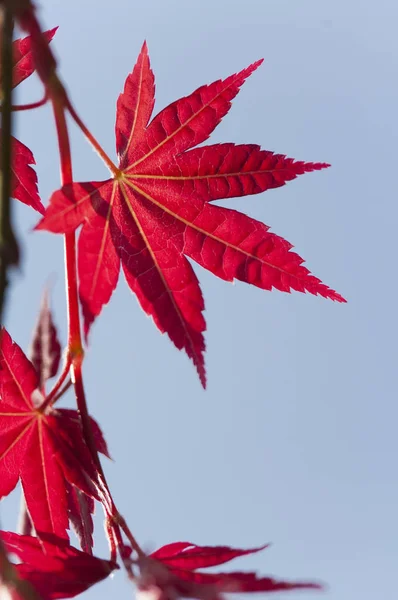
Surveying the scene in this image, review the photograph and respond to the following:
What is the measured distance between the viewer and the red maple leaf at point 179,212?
95 cm

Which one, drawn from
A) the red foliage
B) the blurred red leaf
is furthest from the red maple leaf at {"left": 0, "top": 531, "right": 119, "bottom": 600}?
the blurred red leaf

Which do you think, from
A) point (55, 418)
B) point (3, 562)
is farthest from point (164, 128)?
point (3, 562)

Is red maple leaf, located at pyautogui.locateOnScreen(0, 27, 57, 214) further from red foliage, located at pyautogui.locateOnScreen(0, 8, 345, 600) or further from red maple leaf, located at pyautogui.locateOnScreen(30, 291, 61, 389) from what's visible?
red maple leaf, located at pyautogui.locateOnScreen(30, 291, 61, 389)

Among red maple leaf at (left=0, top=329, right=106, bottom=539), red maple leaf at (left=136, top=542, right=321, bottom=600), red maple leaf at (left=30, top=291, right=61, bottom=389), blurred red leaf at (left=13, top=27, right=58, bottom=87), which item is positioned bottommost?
red maple leaf at (left=136, top=542, right=321, bottom=600)

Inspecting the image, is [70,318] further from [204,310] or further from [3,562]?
[3,562]

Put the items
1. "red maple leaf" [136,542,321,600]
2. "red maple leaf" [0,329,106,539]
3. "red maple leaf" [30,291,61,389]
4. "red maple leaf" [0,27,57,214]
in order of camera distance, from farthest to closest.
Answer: "red maple leaf" [0,27,57,214] → "red maple leaf" [0,329,106,539] → "red maple leaf" [30,291,61,389] → "red maple leaf" [136,542,321,600]

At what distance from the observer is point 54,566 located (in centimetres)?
77

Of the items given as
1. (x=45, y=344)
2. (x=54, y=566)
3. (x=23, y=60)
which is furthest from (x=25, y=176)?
(x=54, y=566)

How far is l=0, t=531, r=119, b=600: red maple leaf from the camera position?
76 centimetres

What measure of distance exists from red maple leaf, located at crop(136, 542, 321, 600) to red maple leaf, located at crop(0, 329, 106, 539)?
0.16 metres

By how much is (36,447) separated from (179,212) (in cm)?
42

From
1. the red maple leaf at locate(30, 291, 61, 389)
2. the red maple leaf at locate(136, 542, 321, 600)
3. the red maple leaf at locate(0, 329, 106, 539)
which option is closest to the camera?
the red maple leaf at locate(136, 542, 321, 600)

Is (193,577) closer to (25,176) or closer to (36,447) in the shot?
(36,447)

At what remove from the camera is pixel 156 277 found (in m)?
0.99
